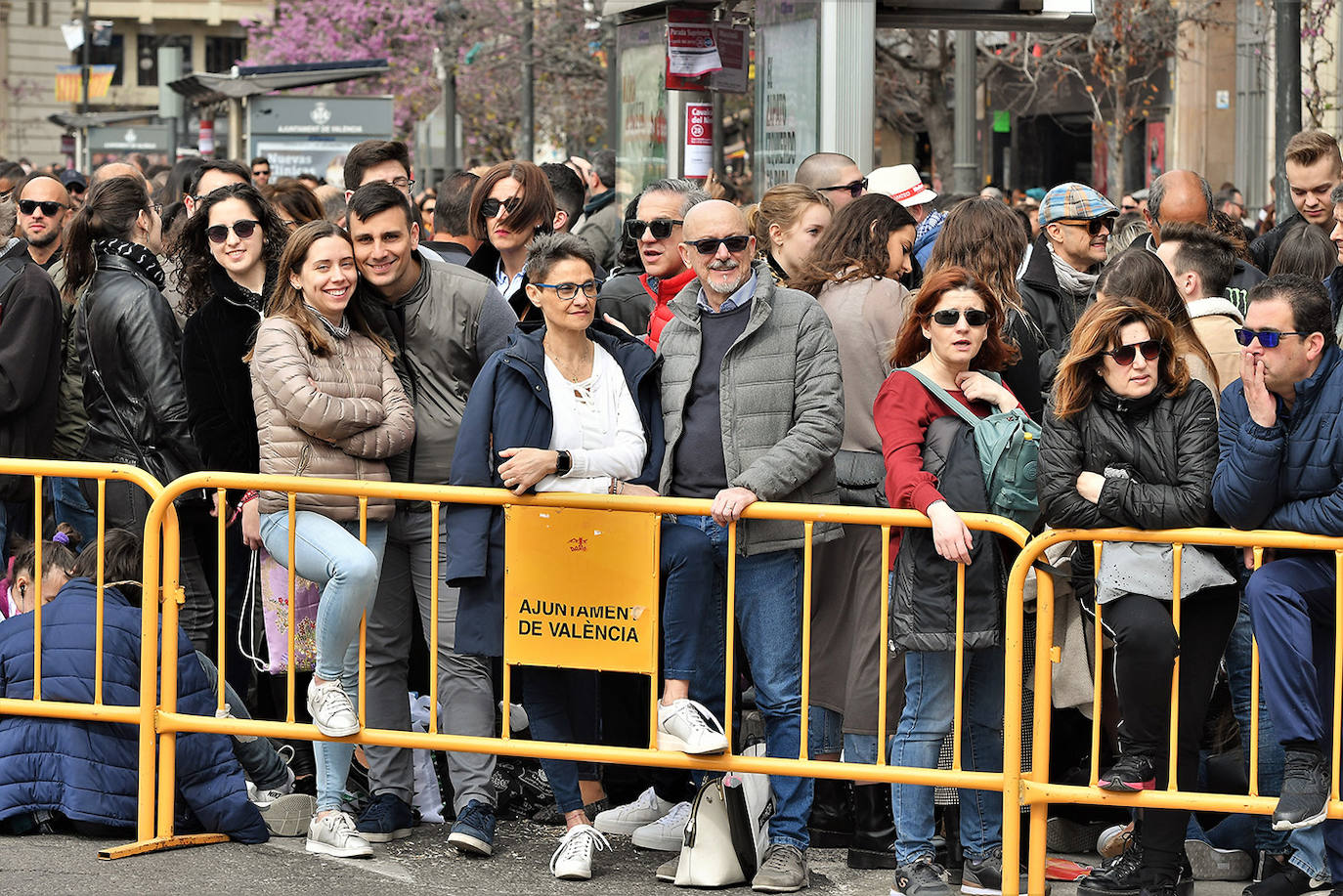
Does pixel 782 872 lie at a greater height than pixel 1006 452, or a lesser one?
lesser

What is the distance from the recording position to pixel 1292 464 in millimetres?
5559

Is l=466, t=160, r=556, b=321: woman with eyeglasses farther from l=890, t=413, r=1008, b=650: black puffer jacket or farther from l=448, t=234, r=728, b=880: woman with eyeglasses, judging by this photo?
l=890, t=413, r=1008, b=650: black puffer jacket

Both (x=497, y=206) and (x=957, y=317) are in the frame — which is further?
(x=497, y=206)

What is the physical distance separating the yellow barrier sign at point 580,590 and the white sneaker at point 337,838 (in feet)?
2.78

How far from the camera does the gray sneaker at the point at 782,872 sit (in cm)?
607

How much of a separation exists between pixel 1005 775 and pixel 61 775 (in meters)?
3.21

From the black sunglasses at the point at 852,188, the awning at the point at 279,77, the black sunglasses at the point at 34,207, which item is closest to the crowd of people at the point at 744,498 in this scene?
the black sunglasses at the point at 852,188

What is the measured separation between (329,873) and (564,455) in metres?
1.58

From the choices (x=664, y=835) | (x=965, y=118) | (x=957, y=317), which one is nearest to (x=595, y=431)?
(x=957, y=317)

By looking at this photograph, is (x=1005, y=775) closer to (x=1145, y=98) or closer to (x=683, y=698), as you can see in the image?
(x=683, y=698)

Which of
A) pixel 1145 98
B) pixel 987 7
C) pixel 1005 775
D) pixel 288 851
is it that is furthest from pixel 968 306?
pixel 1145 98

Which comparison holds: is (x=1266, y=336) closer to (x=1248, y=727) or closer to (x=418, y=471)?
(x=1248, y=727)

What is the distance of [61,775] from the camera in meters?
6.42

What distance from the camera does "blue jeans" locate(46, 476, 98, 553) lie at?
794 cm
